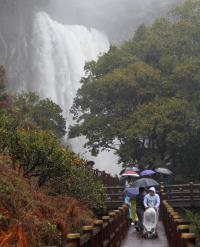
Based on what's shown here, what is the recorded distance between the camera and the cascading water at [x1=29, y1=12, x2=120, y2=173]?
165ft

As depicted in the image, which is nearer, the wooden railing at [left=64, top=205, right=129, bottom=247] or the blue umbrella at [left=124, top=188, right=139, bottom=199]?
the wooden railing at [left=64, top=205, right=129, bottom=247]

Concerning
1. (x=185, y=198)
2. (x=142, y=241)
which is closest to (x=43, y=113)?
(x=185, y=198)

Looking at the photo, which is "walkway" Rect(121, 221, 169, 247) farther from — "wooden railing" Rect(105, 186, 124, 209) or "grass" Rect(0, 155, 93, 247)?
"wooden railing" Rect(105, 186, 124, 209)

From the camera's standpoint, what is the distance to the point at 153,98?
32.9 meters

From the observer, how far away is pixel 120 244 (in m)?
12.7

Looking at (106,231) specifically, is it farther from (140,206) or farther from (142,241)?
(140,206)

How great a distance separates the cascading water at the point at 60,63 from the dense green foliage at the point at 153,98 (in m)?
14.5

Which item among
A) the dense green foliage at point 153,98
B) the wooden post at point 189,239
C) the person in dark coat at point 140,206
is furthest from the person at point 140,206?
the dense green foliage at point 153,98

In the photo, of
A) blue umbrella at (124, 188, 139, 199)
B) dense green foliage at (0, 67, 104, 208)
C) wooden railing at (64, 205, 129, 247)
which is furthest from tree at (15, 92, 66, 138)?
wooden railing at (64, 205, 129, 247)

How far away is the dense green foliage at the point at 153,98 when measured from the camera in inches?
1171

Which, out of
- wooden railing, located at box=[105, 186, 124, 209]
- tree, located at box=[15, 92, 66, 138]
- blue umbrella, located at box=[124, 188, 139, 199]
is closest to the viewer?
blue umbrella, located at box=[124, 188, 139, 199]

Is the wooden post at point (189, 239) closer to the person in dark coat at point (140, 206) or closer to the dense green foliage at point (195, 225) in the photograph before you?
the dense green foliage at point (195, 225)

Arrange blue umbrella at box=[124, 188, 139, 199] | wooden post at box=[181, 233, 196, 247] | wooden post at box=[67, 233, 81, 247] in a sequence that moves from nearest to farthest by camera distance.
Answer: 1. wooden post at box=[67, 233, 81, 247]
2. wooden post at box=[181, 233, 196, 247]
3. blue umbrella at box=[124, 188, 139, 199]

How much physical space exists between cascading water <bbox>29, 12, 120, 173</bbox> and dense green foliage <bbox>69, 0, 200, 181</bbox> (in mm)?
14531
